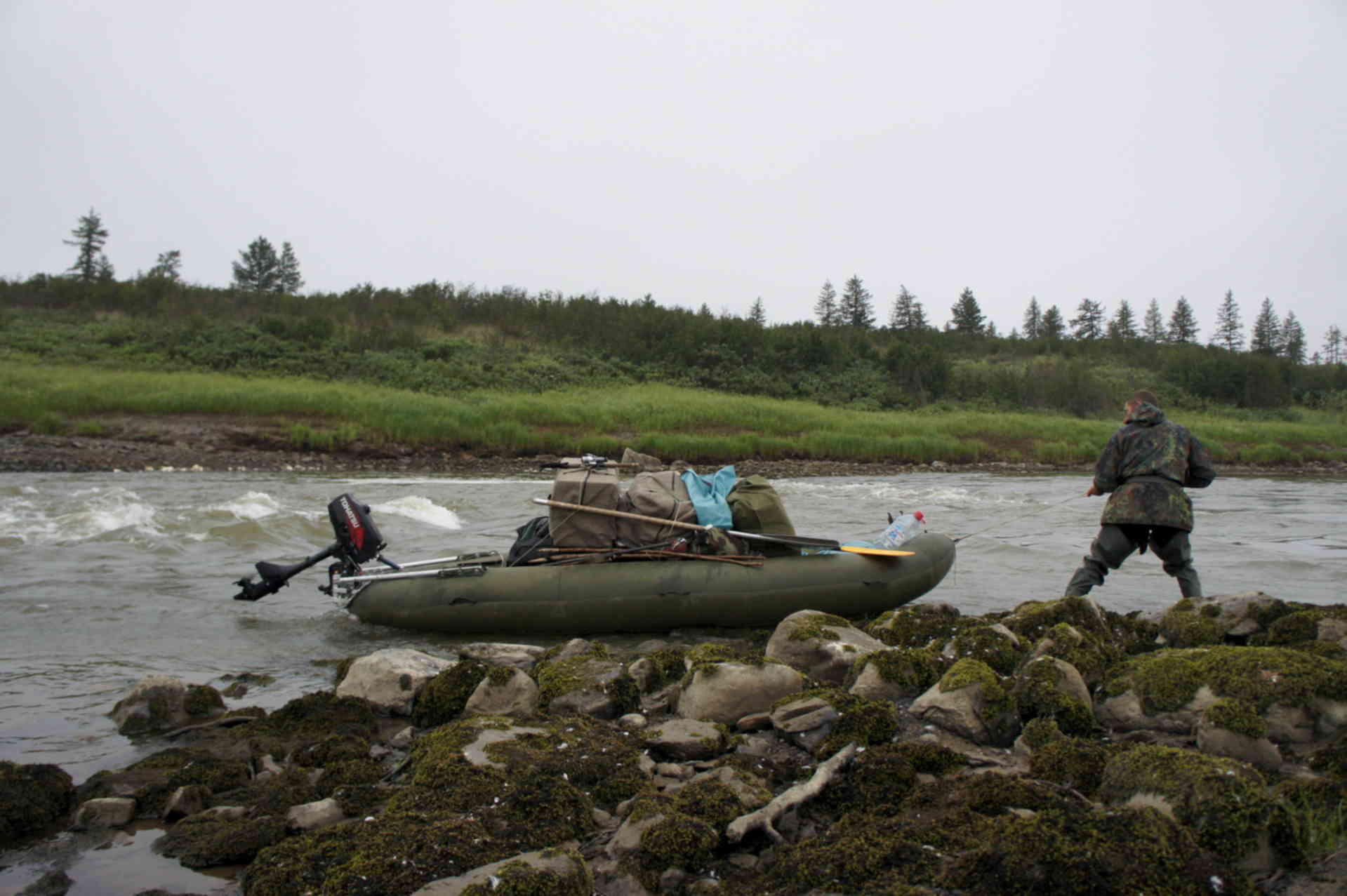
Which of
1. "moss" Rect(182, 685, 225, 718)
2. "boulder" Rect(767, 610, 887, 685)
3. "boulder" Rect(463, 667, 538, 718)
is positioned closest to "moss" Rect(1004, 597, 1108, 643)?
"boulder" Rect(767, 610, 887, 685)

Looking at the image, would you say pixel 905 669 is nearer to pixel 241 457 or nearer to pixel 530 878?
pixel 530 878

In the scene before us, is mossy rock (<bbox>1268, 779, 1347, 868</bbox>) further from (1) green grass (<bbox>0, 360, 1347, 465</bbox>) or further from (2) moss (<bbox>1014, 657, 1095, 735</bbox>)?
(1) green grass (<bbox>0, 360, 1347, 465</bbox>)

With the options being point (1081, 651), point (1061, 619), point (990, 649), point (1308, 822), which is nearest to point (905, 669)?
point (990, 649)

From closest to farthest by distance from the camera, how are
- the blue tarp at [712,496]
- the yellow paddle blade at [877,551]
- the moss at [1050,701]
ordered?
the moss at [1050,701] < the yellow paddle blade at [877,551] < the blue tarp at [712,496]

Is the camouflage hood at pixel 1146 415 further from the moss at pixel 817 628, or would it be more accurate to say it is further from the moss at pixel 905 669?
the moss at pixel 905 669

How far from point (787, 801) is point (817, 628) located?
221cm

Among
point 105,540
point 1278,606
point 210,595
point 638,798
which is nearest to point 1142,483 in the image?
point 1278,606

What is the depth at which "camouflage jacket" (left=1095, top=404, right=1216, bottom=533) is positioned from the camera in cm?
666

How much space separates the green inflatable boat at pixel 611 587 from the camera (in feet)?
23.4

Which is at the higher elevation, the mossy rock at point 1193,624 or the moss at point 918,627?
the mossy rock at point 1193,624

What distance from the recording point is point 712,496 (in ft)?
25.2

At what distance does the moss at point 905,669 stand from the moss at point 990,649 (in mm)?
232

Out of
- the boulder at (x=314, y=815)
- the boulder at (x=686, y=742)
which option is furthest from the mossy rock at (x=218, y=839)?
the boulder at (x=686, y=742)

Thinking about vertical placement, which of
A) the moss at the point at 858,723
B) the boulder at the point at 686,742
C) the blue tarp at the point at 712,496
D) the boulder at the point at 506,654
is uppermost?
the blue tarp at the point at 712,496
